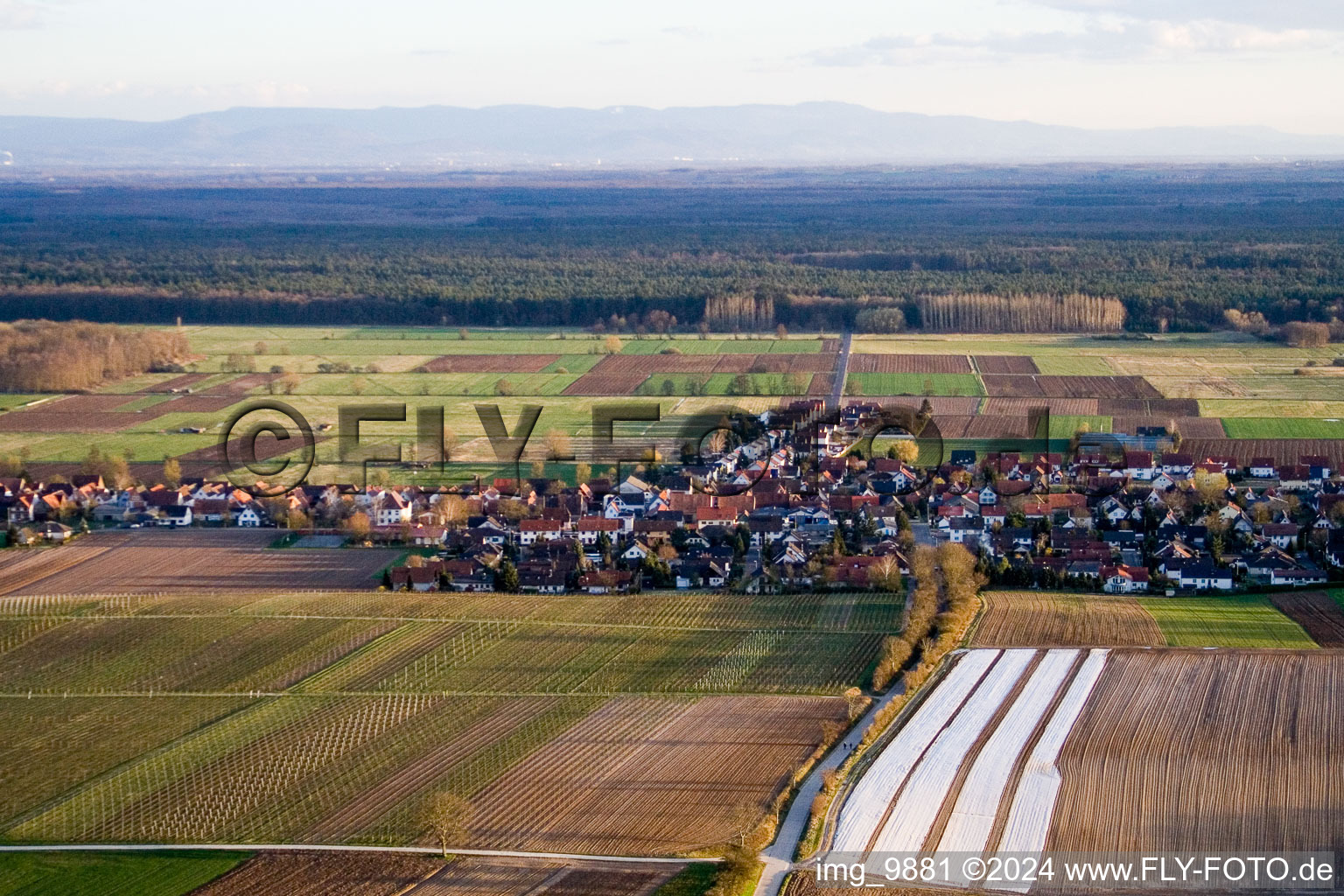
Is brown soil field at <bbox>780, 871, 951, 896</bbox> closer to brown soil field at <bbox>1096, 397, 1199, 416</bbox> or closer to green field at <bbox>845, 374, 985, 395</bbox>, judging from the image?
brown soil field at <bbox>1096, 397, 1199, 416</bbox>

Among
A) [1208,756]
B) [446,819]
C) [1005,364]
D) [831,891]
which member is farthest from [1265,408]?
[446,819]

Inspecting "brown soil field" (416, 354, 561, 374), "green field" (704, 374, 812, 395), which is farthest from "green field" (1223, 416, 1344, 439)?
"brown soil field" (416, 354, 561, 374)

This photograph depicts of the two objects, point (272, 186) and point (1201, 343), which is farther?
point (272, 186)

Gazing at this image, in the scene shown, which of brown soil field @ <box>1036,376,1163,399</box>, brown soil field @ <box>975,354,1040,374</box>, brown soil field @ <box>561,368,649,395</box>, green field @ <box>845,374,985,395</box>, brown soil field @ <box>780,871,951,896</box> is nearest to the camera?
brown soil field @ <box>780,871,951,896</box>

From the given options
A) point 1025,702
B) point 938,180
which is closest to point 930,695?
point 1025,702

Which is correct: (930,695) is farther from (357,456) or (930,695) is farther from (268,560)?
(357,456)

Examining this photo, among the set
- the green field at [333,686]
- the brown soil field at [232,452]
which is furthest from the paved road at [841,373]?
the green field at [333,686]
